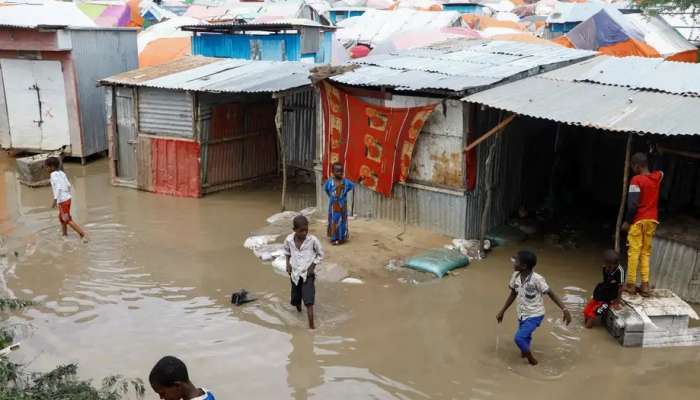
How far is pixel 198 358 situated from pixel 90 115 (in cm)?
986

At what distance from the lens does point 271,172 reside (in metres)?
12.8

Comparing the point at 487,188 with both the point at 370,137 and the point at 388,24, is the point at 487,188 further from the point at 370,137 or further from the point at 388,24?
the point at 388,24

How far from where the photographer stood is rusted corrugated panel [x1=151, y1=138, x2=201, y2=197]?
11258 millimetres

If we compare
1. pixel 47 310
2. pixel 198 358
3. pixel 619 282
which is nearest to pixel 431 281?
pixel 619 282

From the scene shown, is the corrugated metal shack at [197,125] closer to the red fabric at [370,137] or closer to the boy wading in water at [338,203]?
the red fabric at [370,137]

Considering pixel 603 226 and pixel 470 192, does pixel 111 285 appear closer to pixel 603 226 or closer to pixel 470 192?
pixel 470 192

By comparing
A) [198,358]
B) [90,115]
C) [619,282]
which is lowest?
[198,358]

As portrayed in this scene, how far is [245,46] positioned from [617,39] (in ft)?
38.0

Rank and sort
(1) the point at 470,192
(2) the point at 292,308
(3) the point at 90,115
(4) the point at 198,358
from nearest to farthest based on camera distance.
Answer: (4) the point at 198,358
(2) the point at 292,308
(1) the point at 470,192
(3) the point at 90,115

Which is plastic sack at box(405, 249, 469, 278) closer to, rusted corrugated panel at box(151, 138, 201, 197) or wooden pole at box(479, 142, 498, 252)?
wooden pole at box(479, 142, 498, 252)

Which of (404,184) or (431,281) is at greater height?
(404,184)

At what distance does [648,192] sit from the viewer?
21.2 ft

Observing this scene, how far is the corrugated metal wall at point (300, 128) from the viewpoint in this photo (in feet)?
36.8

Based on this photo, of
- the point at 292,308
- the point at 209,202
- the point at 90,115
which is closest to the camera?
the point at 292,308
